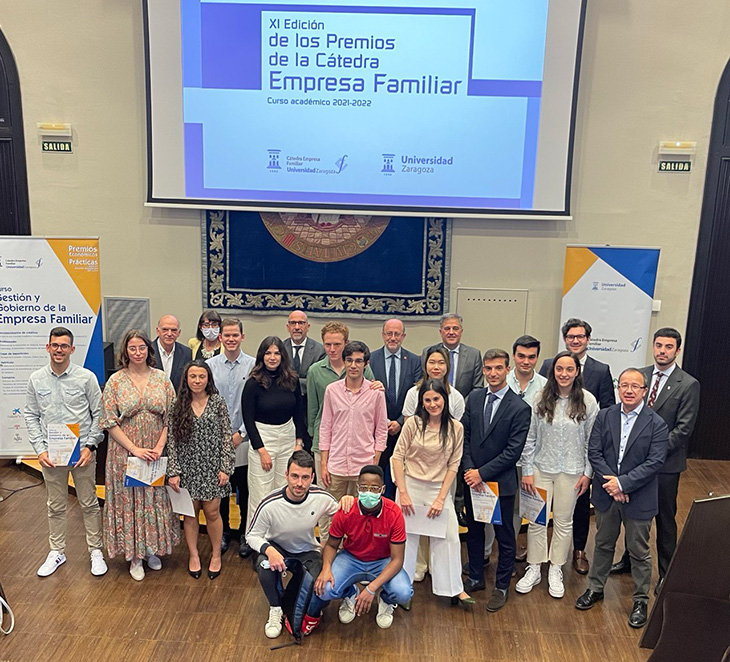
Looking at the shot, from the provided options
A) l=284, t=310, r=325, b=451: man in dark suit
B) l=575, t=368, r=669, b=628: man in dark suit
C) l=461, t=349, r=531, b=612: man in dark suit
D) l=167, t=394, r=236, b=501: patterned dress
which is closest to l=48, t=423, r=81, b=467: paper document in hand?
l=167, t=394, r=236, b=501: patterned dress

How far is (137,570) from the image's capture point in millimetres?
4000

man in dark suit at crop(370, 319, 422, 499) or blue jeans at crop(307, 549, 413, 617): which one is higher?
man in dark suit at crop(370, 319, 422, 499)

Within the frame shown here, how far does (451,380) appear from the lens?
14.4ft

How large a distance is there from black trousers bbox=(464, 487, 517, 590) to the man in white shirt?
4.49 feet

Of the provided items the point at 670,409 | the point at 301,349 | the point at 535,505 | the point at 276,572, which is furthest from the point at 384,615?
the point at 670,409

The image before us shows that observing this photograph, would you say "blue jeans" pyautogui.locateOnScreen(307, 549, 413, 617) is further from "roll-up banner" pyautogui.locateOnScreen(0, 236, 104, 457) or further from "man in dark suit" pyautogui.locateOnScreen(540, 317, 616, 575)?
"roll-up banner" pyautogui.locateOnScreen(0, 236, 104, 457)

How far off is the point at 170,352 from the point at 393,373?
4.81ft

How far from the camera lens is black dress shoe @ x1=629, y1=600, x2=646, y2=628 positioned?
3.66 metres

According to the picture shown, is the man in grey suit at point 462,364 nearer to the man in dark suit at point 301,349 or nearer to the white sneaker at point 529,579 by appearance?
the man in dark suit at point 301,349

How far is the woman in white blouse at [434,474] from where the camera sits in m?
3.63

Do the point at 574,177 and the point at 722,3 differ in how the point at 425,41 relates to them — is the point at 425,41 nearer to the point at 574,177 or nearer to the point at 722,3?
the point at 574,177

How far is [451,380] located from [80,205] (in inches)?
145

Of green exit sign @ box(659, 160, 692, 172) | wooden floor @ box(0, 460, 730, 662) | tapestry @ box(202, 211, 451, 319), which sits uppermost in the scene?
green exit sign @ box(659, 160, 692, 172)

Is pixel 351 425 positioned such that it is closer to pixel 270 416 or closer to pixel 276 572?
pixel 270 416
